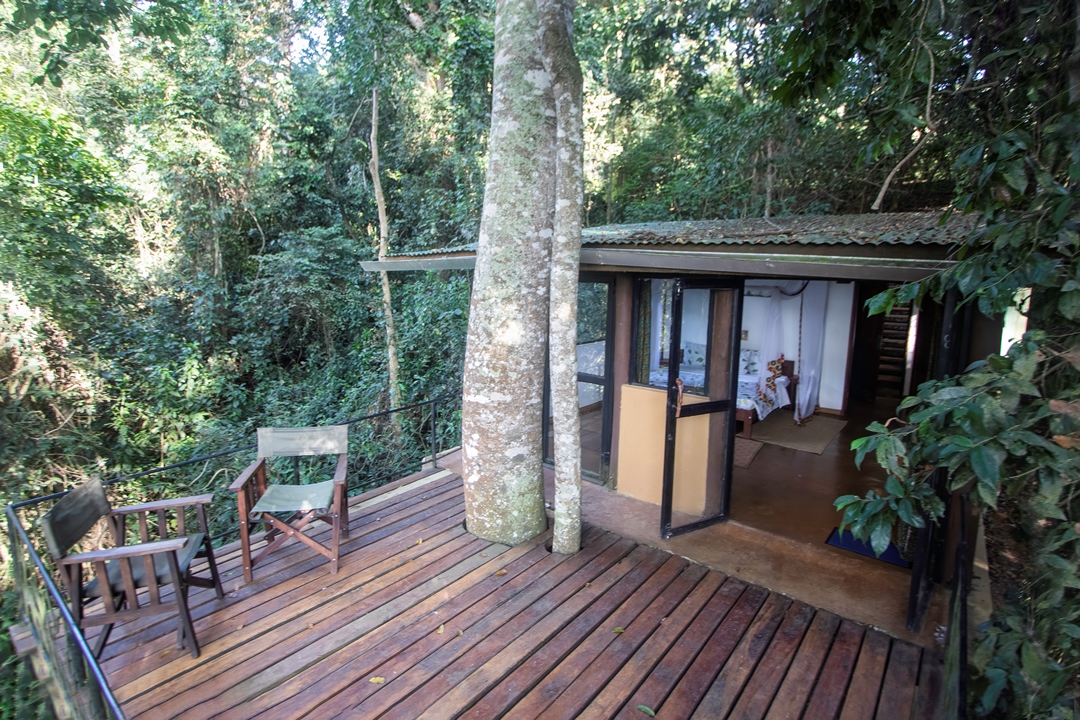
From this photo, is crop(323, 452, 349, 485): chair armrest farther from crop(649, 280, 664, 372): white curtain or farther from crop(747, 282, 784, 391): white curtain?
crop(747, 282, 784, 391): white curtain

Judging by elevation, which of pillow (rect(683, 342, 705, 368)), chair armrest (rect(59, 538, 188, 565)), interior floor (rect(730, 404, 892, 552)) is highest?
pillow (rect(683, 342, 705, 368))

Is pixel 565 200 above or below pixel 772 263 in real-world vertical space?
above

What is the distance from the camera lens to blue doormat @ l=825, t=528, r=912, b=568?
12.2 ft

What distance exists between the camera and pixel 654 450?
179 inches

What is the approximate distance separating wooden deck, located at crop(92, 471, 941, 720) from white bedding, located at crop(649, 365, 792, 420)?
4.31 feet

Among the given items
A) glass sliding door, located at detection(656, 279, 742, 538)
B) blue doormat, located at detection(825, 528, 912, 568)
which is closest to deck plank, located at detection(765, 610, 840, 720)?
blue doormat, located at detection(825, 528, 912, 568)

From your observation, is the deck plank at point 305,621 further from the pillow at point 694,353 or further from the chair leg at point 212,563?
the pillow at point 694,353

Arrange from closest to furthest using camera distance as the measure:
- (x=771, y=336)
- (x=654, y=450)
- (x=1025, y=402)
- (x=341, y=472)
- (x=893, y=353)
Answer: (x=1025, y=402)
(x=341, y=472)
(x=654, y=450)
(x=771, y=336)
(x=893, y=353)

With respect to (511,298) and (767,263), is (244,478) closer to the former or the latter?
(511,298)

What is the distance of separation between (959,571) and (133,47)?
13635 millimetres

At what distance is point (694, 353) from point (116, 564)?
3.75m

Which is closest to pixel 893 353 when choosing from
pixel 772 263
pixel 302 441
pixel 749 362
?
pixel 749 362

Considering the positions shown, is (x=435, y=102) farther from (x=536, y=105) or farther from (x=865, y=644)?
(x=865, y=644)

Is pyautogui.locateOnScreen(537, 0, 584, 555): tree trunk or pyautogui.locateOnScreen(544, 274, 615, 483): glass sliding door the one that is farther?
pyautogui.locateOnScreen(544, 274, 615, 483): glass sliding door
